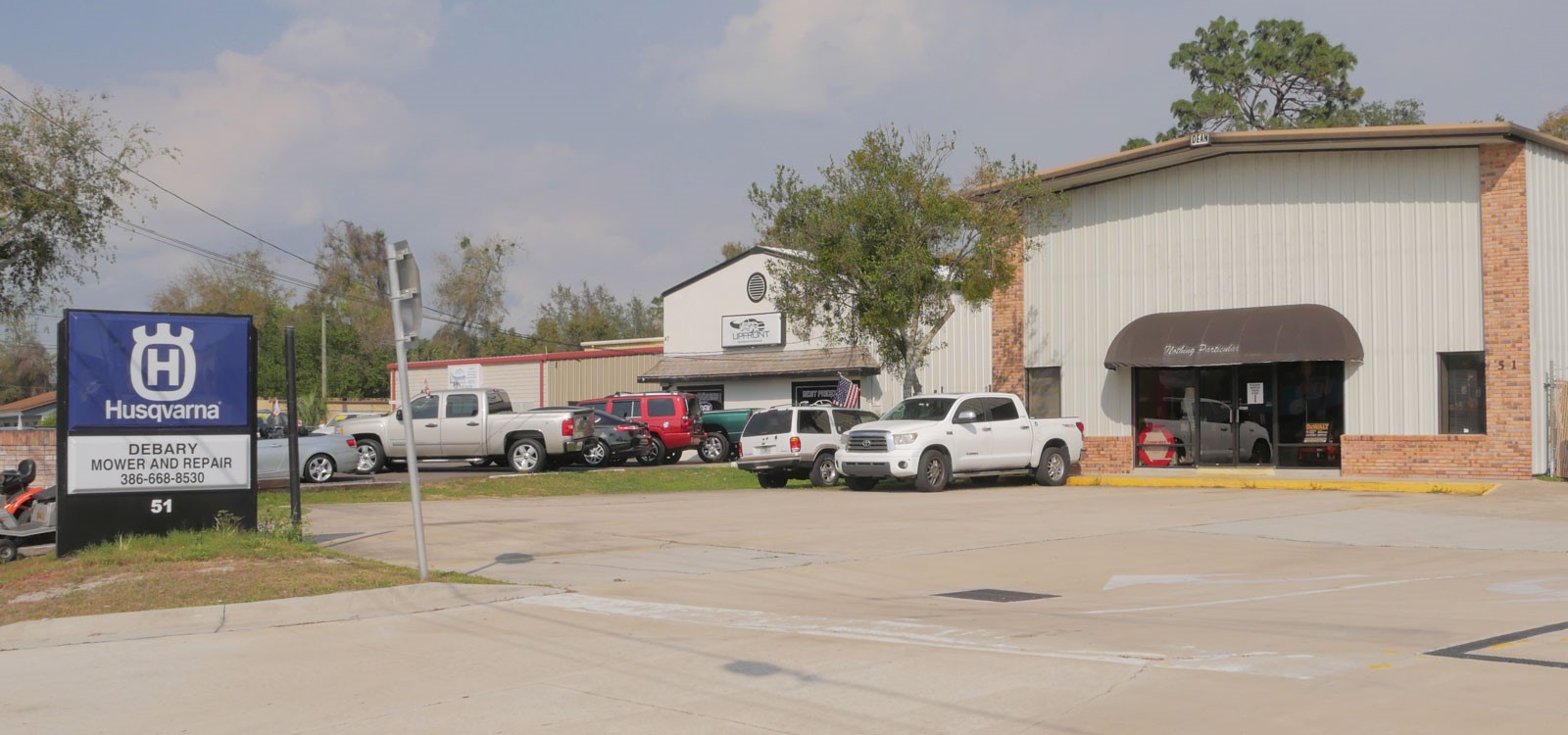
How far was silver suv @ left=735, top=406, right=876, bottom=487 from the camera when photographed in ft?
83.6

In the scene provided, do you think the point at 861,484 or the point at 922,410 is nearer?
the point at 922,410

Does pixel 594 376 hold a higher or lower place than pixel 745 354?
lower

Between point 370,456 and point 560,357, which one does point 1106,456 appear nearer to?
point 370,456

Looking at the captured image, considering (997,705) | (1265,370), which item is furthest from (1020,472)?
(997,705)

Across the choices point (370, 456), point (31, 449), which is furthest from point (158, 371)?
point (31, 449)

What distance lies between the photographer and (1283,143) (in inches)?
1013

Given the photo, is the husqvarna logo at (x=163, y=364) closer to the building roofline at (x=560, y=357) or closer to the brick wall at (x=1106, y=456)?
the brick wall at (x=1106, y=456)

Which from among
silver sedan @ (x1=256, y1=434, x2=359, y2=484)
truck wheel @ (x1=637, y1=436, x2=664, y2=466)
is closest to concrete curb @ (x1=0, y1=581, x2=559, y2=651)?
silver sedan @ (x1=256, y1=434, x2=359, y2=484)

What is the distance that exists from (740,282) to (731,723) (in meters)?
39.3

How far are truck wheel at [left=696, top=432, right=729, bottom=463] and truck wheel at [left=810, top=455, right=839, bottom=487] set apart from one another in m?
9.46

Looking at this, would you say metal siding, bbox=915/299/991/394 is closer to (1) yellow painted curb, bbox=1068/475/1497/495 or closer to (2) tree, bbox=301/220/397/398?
(1) yellow painted curb, bbox=1068/475/1497/495

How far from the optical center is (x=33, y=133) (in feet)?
113

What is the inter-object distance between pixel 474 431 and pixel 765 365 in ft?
51.5

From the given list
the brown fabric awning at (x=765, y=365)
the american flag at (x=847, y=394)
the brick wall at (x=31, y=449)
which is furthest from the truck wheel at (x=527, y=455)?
the brown fabric awning at (x=765, y=365)
